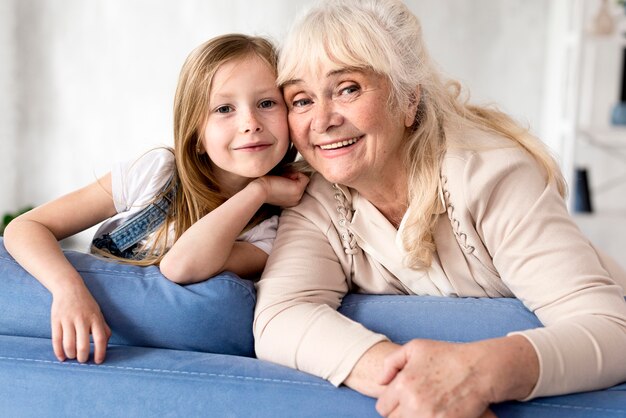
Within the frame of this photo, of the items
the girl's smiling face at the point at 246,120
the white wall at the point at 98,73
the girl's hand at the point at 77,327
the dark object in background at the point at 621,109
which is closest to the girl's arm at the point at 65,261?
the girl's hand at the point at 77,327

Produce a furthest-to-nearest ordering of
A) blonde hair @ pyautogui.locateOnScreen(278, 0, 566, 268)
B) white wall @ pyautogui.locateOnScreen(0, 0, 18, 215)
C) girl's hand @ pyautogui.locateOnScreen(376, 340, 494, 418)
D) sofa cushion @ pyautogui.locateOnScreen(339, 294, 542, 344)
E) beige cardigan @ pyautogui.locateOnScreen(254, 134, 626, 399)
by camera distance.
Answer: white wall @ pyautogui.locateOnScreen(0, 0, 18, 215)
blonde hair @ pyautogui.locateOnScreen(278, 0, 566, 268)
sofa cushion @ pyautogui.locateOnScreen(339, 294, 542, 344)
beige cardigan @ pyautogui.locateOnScreen(254, 134, 626, 399)
girl's hand @ pyautogui.locateOnScreen(376, 340, 494, 418)

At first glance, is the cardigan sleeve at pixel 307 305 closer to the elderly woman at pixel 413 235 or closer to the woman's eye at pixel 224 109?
the elderly woman at pixel 413 235

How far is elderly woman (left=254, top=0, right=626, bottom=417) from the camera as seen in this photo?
3.83 ft

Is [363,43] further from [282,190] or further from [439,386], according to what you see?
[439,386]

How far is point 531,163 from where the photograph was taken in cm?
148

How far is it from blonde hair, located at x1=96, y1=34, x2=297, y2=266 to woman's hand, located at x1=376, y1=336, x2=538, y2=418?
77 centimetres

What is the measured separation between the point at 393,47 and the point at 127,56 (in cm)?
374

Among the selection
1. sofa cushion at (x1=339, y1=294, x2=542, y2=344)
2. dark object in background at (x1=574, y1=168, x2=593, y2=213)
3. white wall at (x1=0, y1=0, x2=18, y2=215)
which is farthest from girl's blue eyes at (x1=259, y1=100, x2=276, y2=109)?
white wall at (x1=0, y1=0, x2=18, y2=215)

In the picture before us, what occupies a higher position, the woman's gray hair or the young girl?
the woman's gray hair

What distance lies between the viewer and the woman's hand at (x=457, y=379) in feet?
3.67

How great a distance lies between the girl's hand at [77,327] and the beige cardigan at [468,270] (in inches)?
11.5

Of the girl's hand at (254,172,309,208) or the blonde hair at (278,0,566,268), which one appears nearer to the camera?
the blonde hair at (278,0,566,268)

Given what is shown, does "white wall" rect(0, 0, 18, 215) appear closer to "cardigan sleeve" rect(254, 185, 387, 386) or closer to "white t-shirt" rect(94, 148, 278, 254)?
"white t-shirt" rect(94, 148, 278, 254)

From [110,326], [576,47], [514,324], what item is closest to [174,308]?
[110,326]
